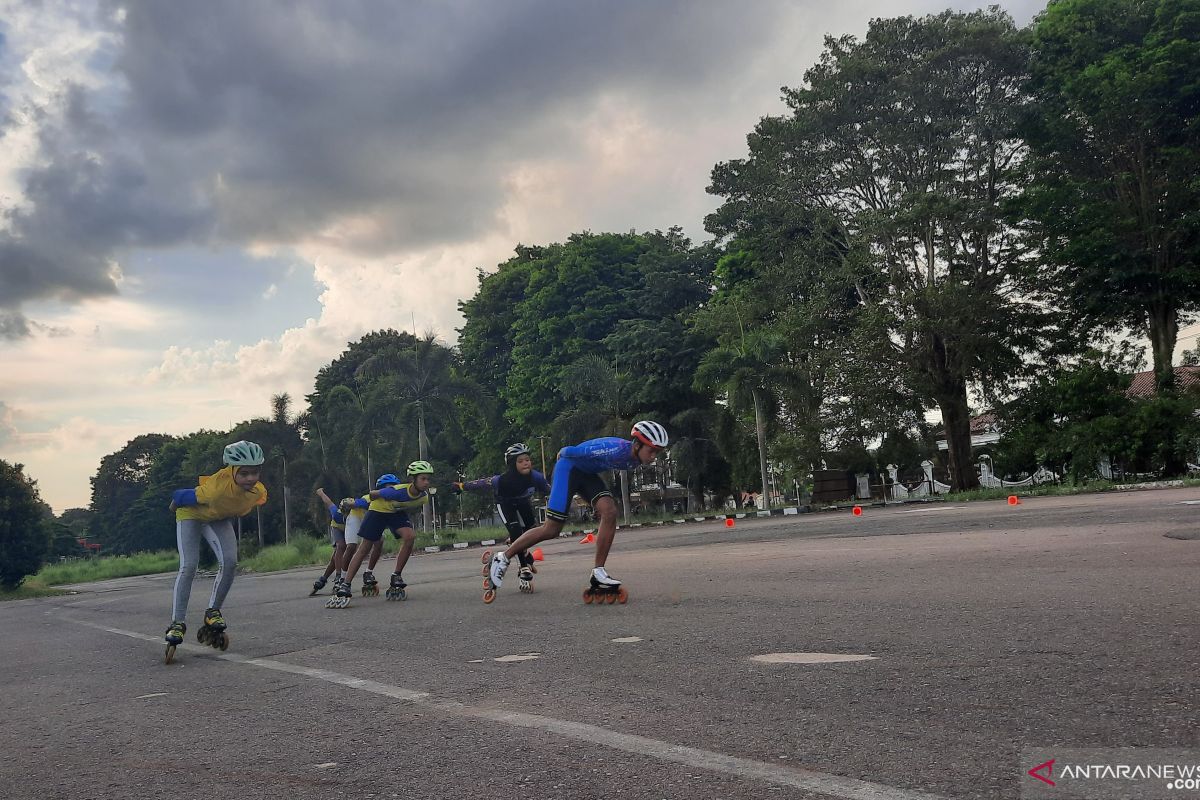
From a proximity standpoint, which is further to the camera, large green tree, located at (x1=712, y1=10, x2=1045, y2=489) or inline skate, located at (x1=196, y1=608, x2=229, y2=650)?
large green tree, located at (x1=712, y1=10, x2=1045, y2=489)

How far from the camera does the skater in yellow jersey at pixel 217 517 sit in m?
8.59

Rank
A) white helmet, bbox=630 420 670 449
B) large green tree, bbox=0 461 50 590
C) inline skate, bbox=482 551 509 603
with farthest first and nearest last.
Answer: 1. large green tree, bbox=0 461 50 590
2. inline skate, bbox=482 551 509 603
3. white helmet, bbox=630 420 670 449

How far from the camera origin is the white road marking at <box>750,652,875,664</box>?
5320 millimetres

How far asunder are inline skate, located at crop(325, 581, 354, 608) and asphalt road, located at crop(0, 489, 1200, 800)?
149 cm

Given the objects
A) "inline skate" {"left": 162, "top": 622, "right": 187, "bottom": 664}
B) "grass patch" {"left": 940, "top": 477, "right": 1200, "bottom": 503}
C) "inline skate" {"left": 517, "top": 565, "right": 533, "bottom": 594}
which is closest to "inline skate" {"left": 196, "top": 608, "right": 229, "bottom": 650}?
"inline skate" {"left": 162, "top": 622, "right": 187, "bottom": 664}

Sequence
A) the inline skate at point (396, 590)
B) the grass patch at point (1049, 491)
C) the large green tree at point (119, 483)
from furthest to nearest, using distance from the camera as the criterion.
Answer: the large green tree at point (119, 483) < the grass patch at point (1049, 491) < the inline skate at point (396, 590)

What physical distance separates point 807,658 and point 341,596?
8030 millimetres

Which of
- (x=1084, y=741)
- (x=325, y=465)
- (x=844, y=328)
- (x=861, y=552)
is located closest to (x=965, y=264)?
(x=844, y=328)

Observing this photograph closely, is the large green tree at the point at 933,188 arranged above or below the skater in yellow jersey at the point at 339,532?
above

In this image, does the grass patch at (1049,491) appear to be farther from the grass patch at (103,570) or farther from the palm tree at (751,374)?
the grass patch at (103,570)

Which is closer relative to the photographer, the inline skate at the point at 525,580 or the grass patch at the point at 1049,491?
the inline skate at the point at 525,580

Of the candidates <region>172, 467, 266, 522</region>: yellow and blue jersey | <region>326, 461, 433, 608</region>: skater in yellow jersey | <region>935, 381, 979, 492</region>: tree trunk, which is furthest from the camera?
<region>935, 381, 979, 492</region>: tree trunk

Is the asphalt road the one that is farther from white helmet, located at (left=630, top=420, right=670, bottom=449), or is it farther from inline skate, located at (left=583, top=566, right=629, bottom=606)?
white helmet, located at (left=630, top=420, right=670, bottom=449)

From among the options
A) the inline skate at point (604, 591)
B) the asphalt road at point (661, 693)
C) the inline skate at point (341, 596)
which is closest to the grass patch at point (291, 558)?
the inline skate at point (341, 596)
